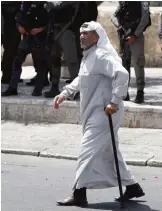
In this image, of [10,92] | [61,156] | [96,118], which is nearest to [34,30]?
[10,92]

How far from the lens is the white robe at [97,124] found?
25.0 ft

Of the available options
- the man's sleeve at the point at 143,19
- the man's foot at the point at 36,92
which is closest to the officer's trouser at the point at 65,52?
the man's foot at the point at 36,92

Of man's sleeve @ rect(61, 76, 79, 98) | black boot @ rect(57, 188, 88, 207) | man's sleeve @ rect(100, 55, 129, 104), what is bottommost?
black boot @ rect(57, 188, 88, 207)

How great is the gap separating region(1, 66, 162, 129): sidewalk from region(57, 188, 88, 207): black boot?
11.7ft

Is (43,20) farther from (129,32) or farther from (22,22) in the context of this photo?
(129,32)

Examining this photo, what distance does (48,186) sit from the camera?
857 cm

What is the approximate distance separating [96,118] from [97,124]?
57 millimetres

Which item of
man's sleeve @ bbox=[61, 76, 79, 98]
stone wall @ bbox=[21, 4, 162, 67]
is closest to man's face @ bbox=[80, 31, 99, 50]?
man's sleeve @ bbox=[61, 76, 79, 98]

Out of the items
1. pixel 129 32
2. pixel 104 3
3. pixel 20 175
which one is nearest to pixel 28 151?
pixel 20 175

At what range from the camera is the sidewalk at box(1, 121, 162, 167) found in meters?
9.88

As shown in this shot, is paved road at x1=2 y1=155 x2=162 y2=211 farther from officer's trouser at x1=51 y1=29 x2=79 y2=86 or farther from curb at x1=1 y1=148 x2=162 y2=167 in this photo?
officer's trouser at x1=51 y1=29 x2=79 y2=86

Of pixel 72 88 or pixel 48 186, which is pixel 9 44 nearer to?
pixel 48 186

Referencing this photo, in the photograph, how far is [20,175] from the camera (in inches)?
359

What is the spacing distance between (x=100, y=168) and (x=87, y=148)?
0.72 ft
